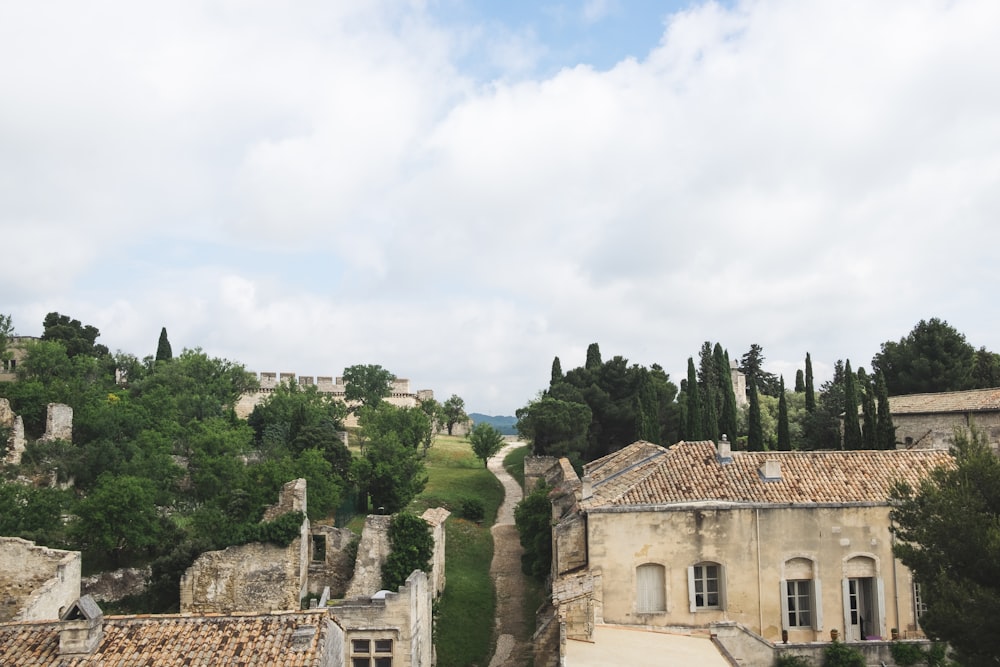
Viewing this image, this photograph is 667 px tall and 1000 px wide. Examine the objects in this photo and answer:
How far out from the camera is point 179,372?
5875 cm

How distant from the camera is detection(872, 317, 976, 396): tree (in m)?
54.4

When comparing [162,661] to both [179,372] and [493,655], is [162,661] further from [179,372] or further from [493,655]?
[179,372]

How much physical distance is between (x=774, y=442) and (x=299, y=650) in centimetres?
4699

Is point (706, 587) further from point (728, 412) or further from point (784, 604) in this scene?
point (728, 412)

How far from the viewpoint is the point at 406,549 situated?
83.7ft

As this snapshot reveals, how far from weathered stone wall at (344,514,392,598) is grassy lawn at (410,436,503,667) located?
2548mm

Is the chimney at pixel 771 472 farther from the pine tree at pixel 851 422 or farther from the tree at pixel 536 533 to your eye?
the pine tree at pixel 851 422

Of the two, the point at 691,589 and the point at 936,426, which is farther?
the point at 936,426

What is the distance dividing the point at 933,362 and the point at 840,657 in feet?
140

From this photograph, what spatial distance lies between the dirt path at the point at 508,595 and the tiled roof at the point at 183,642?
30.4ft

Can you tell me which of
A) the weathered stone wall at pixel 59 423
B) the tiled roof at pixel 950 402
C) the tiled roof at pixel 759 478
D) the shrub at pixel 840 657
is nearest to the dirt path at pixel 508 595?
the tiled roof at pixel 759 478

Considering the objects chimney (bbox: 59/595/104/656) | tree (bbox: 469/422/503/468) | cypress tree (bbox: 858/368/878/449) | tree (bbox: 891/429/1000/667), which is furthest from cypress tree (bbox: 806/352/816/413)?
chimney (bbox: 59/595/104/656)

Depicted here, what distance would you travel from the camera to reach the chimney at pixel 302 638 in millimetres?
13703

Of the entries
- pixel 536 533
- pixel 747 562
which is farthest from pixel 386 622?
pixel 536 533
